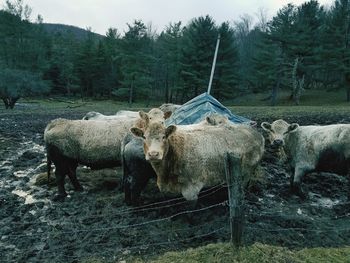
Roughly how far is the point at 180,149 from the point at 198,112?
462 centimetres

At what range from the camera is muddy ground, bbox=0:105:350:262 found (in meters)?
6.16

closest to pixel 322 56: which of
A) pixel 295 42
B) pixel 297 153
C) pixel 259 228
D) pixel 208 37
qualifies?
pixel 295 42

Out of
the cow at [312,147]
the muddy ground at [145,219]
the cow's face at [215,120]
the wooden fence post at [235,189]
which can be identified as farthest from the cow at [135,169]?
the wooden fence post at [235,189]

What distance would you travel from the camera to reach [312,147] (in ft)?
28.1

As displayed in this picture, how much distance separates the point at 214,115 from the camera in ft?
29.2

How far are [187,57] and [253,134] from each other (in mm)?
36136

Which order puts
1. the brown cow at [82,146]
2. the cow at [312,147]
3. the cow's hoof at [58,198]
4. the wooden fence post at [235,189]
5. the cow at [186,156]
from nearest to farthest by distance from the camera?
1. the wooden fence post at [235,189]
2. the cow at [186,156]
3. the cow at [312,147]
4. the cow's hoof at [58,198]
5. the brown cow at [82,146]

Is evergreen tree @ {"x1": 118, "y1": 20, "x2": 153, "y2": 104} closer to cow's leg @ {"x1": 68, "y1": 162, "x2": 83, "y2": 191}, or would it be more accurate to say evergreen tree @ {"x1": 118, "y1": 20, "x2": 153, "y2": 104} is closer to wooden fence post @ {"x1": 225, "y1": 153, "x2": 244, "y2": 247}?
cow's leg @ {"x1": 68, "y1": 162, "x2": 83, "y2": 191}

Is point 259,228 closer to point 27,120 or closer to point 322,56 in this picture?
point 27,120

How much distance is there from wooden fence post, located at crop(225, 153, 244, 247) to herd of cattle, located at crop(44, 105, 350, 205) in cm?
95

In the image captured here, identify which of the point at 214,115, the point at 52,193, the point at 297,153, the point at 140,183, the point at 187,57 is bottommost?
the point at 52,193

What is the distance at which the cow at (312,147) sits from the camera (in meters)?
8.17

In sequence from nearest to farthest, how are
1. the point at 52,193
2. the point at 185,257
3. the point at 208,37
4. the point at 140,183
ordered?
the point at 185,257, the point at 140,183, the point at 52,193, the point at 208,37

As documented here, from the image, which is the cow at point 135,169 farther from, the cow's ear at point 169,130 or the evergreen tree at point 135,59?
the evergreen tree at point 135,59
